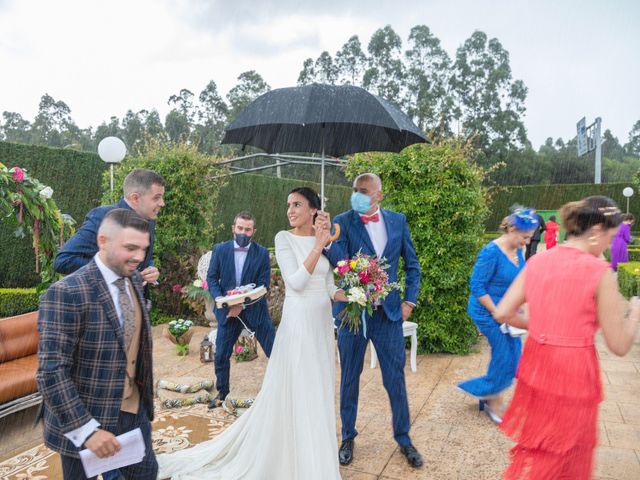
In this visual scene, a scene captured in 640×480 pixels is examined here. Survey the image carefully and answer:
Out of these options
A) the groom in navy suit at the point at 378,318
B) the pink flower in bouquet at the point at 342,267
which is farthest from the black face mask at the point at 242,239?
the pink flower in bouquet at the point at 342,267

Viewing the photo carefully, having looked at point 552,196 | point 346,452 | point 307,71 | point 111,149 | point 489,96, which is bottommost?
point 346,452

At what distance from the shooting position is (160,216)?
8961 mm

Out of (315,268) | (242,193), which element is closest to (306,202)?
(315,268)

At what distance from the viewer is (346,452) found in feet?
12.0

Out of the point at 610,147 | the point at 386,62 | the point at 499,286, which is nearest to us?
the point at 499,286

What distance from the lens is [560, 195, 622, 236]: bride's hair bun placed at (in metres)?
2.19

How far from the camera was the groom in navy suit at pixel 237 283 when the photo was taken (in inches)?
194

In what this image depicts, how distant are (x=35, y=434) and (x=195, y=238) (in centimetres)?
516

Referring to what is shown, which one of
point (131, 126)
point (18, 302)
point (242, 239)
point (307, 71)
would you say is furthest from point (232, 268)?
point (131, 126)

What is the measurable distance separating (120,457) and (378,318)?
2.11 metres

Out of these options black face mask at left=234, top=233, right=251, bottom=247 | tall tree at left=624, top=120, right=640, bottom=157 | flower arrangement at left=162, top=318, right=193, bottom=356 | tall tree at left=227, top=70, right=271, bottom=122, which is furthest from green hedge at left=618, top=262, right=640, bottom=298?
tall tree at left=624, top=120, right=640, bottom=157

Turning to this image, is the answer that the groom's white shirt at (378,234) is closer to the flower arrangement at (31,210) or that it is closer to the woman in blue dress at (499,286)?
the woman in blue dress at (499,286)

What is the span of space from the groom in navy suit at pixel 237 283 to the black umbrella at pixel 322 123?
116 centimetres

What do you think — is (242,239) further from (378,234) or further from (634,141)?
(634,141)
